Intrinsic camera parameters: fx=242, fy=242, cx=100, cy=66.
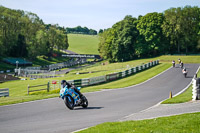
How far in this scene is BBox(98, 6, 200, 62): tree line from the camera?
3339 inches

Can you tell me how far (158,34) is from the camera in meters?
85.0

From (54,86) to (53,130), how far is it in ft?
72.2

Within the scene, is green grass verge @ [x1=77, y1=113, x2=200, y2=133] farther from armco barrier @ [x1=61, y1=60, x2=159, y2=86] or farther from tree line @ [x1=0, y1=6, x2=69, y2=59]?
tree line @ [x1=0, y1=6, x2=69, y2=59]

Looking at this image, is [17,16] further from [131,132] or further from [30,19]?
[131,132]

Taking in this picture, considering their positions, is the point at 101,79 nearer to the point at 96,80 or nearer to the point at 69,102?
the point at 96,80

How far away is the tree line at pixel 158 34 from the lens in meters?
84.8

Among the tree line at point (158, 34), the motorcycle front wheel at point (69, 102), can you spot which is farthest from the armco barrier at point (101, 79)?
the tree line at point (158, 34)

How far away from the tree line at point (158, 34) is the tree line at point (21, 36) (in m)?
32.8

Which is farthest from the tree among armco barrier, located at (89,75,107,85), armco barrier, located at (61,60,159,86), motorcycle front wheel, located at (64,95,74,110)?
motorcycle front wheel, located at (64,95,74,110)

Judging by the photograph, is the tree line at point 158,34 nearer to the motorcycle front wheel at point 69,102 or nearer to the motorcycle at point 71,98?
the motorcycle at point 71,98

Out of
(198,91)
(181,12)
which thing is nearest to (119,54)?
(181,12)

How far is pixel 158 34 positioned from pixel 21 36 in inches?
2293

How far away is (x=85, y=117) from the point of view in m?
13.0

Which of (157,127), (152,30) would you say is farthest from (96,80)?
(152,30)
